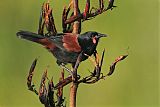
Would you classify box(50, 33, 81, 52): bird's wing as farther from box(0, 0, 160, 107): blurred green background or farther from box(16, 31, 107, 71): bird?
box(0, 0, 160, 107): blurred green background

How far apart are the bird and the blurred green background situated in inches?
78.8

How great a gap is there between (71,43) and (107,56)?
2810 mm

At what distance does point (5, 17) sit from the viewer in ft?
23.4

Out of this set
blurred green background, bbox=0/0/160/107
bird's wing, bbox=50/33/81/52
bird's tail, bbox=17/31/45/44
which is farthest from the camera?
blurred green background, bbox=0/0/160/107

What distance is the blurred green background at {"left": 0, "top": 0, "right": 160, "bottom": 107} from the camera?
658 cm

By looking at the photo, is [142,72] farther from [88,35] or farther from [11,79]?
[88,35]

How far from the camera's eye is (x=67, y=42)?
4.26 m

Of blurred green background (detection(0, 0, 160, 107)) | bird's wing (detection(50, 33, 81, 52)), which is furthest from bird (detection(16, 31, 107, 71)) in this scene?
blurred green background (detection(0, 0, 160, 107))

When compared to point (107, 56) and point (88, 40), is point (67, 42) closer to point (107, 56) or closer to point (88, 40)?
point (88, 40)

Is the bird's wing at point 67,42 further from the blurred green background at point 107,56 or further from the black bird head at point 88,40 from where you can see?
the blurred green background at point 107,56

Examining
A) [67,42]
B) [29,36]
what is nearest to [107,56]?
[67,42]

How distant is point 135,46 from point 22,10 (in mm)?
1351

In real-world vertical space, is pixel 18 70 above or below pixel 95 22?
below

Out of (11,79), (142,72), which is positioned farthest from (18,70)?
(142,72)
